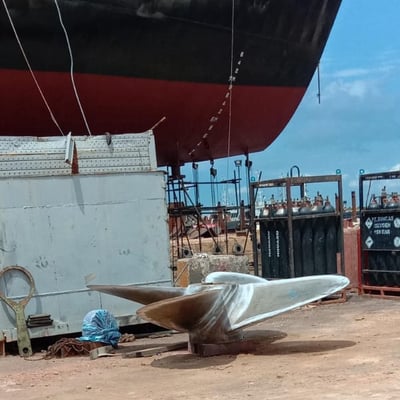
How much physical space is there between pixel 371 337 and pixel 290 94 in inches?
479

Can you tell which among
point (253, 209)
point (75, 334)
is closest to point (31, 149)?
point (75, 334)

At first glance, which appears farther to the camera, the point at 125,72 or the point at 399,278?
the point at 125,72

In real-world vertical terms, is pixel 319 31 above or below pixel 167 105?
above

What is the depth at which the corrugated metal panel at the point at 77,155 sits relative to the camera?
9.98 metres

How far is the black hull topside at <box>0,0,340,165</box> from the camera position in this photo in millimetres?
14250

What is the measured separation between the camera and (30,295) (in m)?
9.47

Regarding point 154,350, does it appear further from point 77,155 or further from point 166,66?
point 166,66

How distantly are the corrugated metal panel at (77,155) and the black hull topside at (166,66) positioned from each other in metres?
4.34

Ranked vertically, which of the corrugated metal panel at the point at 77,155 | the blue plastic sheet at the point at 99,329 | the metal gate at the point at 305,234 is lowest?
the blue plastic sheet at the point at 99,329

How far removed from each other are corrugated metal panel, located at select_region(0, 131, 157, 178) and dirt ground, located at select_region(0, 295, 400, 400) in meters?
2.62

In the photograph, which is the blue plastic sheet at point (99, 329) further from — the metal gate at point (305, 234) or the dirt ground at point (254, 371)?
the metal gate at point (305, 234)

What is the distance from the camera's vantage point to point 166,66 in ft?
52.2

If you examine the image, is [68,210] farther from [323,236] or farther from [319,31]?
[319,31]

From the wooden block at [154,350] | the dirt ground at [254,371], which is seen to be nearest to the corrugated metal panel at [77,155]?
the dirt ground at [254,371]
